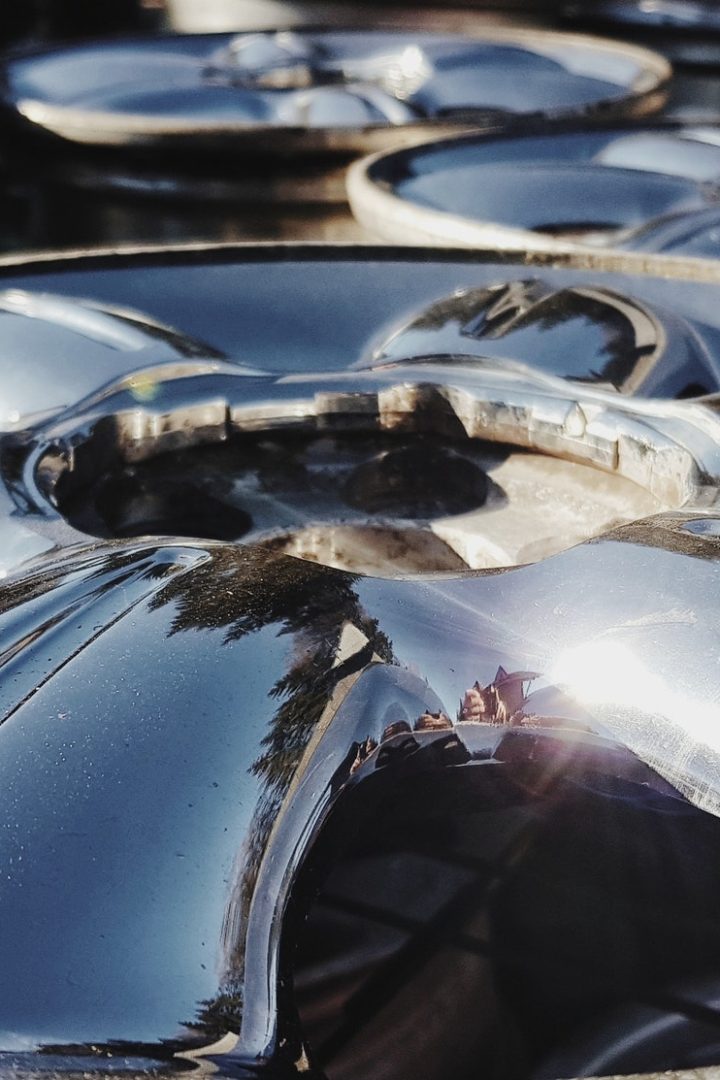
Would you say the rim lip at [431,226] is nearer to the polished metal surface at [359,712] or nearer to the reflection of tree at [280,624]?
the polished metal surface at [359,712]

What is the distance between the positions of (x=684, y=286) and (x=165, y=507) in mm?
470

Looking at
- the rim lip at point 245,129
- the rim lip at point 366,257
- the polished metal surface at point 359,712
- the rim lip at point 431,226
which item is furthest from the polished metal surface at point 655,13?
the polished metal surface at point 359,712

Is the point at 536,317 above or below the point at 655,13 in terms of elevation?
below

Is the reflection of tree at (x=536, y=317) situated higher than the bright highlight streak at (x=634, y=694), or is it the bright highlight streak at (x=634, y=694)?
the reflection of tree at (x=536, y=317)

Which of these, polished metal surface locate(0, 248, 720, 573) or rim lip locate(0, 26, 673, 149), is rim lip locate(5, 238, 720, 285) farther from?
rim lip locate(0, 26, 673, 149)

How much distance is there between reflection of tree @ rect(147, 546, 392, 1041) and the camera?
60cm

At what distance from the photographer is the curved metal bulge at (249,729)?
53 cm

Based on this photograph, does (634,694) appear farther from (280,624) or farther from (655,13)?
(655,13)

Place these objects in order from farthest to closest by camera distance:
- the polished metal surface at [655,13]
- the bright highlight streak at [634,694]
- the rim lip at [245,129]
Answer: the polished metal surface at [655,13] < the rim lip at [245,129] < the bright highlight streak at [634,694]

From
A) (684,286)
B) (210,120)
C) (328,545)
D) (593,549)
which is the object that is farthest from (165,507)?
(210,120)

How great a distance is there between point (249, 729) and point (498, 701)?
0.44 ft

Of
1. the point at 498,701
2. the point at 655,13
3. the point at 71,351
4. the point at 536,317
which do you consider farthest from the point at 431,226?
the point at 655,13

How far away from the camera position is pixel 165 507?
0.99m

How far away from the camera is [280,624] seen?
2.19 feet
